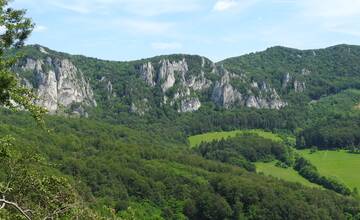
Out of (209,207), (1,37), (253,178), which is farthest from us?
(253,178)

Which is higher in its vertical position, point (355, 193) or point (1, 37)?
point (1, 37)

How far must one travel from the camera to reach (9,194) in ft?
64.7

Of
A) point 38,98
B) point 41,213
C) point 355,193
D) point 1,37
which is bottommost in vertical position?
point 355,193

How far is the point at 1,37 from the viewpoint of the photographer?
69.0 ft

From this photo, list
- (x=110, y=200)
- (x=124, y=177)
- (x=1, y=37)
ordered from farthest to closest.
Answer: (x=124, y=177) < (x=110, y=200) < (x=1, y=37)

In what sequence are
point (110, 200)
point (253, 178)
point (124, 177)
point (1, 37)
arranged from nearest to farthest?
point (1, 37)
point (110, 200)
point (124, 177)
point (253, 178)

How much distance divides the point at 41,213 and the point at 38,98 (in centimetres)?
496

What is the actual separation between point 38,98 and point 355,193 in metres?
173

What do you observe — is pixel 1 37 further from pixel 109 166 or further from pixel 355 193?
pixel 355 193

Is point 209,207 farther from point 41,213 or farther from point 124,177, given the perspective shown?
point 41,213

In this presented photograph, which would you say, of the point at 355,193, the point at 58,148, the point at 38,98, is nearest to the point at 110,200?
the point at 58,148

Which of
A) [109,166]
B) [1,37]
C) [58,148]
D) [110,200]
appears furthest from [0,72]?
[58,148]

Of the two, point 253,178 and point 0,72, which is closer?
point 0,72

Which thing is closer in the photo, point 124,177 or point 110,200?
point 110,200
